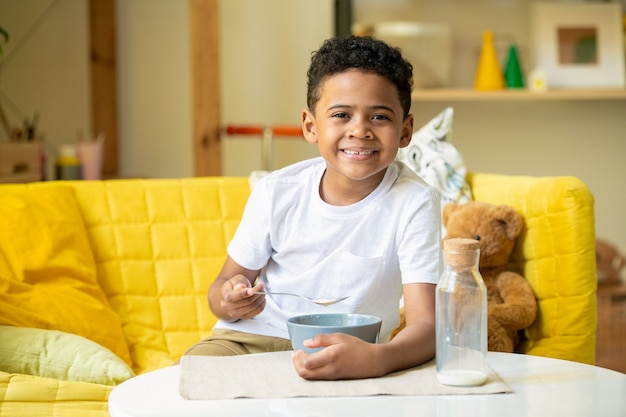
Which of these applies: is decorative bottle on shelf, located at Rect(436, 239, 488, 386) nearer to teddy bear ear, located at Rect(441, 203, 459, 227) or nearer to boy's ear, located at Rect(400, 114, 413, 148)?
boy's ear, located at Rect(400, 114, 413, 148)

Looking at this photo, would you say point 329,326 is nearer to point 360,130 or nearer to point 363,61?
point 360,130

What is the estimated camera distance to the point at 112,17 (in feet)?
12.8

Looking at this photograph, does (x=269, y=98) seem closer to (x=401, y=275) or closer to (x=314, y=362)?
(x=401, y=275)

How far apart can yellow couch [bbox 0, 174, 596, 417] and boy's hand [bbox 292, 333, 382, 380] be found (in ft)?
2.08

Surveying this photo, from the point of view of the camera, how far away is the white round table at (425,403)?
98cm

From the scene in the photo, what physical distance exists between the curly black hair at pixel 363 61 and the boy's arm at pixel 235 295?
31 centimetres

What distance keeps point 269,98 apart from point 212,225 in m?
1.85

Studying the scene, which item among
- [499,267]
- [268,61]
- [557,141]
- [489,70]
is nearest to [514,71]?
[489,70]

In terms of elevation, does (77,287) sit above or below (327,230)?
below

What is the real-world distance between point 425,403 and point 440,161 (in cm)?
124

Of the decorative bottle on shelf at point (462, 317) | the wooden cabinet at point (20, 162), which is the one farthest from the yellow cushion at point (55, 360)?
the wooden cabinet at point (20, 162)

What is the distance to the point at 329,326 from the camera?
116cm

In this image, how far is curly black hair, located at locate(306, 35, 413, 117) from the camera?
1.39 m

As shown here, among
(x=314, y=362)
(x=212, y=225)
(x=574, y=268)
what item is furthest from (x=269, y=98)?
(x=314, y=362)
